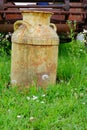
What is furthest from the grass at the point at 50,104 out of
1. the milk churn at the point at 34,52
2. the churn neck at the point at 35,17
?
the churn neck at the point at 35,17

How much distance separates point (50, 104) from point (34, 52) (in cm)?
74

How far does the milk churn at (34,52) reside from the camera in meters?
4.25

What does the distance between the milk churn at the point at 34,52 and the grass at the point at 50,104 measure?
0.15 meters

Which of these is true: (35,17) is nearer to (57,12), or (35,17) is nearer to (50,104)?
(50,104)

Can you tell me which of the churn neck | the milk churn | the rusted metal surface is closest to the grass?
the milk churn

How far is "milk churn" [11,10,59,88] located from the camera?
14.0 feet

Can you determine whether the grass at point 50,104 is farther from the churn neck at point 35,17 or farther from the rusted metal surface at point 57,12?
the rusted metal surface at point 57,12

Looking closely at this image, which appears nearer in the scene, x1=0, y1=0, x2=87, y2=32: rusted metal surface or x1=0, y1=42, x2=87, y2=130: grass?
x1=0, y1=42, x2=87, y2=130: grass

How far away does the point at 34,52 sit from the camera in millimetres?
4262

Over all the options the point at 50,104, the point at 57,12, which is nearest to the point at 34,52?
the point at 50,104

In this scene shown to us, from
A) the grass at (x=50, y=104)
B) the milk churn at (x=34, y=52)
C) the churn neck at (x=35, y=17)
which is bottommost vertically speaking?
the grass at (x=50, y=104)

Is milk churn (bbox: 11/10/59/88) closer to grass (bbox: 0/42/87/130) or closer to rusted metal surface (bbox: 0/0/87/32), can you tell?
grass (bbox: 0/42/87/130)

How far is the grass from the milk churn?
15 centimetres

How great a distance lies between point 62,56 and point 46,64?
1706mm
